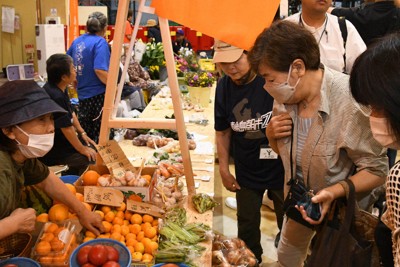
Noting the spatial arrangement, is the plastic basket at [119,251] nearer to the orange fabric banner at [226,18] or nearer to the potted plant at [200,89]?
the orange fabric banner at [226,18]

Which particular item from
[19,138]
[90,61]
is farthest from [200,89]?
[19,138]

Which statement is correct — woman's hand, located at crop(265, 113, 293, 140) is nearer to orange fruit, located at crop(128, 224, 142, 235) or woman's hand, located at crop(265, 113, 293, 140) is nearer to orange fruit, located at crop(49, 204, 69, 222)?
orange fruit, located at crop(128, 224, 142, 235)

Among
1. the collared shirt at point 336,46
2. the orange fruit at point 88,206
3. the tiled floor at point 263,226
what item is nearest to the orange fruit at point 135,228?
the orange fruit at point 88,206

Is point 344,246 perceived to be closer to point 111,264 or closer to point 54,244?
point 111,264

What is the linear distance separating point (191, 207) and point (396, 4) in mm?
2169

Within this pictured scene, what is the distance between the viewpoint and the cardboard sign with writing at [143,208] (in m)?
2.12

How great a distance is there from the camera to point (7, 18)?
7.83 m

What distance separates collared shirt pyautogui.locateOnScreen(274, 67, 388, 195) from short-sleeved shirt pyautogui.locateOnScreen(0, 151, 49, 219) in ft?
4.17

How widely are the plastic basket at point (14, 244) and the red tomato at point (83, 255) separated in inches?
9.8

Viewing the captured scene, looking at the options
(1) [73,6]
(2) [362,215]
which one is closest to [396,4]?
(2) [362,215]

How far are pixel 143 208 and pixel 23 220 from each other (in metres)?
0.66

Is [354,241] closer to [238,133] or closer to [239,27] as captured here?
[239,27]

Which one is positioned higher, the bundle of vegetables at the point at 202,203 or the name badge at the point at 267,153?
the name badge at the point at 267,153

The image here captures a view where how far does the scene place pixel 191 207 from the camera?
2.43 meters
